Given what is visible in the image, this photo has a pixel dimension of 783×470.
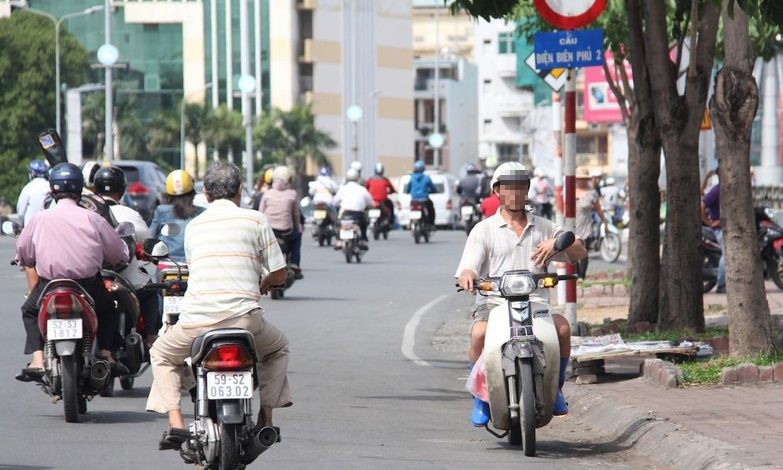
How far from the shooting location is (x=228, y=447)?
7672 mm

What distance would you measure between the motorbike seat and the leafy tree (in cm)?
6618

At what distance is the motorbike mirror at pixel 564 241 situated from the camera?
357 inches

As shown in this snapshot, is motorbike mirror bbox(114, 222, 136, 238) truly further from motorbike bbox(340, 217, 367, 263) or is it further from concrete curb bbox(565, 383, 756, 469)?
motorbike bbox(340, 217, 367, 263)

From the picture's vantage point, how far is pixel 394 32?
11275 cm

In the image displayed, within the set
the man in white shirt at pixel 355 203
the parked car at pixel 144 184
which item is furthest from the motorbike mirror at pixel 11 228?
the parked car at pixel 144 184

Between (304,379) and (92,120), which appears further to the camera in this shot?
(92,120)

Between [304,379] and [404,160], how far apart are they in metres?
102

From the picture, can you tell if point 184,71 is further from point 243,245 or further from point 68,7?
point 243,245

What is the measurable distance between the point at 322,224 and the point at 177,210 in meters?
24.7

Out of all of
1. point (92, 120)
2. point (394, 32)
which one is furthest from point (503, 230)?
point (394, 32)

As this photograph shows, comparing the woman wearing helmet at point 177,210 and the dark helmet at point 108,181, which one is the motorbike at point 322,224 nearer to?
the woman wearing helmet at point 177,210

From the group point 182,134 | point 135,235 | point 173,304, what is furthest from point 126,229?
point 182,134

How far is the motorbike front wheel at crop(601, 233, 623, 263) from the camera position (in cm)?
3259

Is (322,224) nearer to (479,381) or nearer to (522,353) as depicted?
(479,381)
